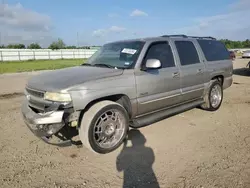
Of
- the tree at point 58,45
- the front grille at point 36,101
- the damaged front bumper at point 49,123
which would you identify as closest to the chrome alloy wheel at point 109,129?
the damaged front bumper at point 49,123

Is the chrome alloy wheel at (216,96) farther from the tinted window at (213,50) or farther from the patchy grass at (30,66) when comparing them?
the patchy grass at (30,66)

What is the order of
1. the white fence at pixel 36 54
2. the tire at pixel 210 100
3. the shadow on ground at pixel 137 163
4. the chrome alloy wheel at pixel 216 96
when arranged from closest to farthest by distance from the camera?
the shadow on ground at pixel 137 163 < the tire at pixel 210 100 < the chrome alloy wheel at pixel 216 96 < the white fence at pixel 36 54

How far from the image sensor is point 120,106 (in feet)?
12.5

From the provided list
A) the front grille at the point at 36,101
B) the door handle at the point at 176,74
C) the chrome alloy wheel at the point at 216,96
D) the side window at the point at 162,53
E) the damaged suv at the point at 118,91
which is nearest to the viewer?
the damaged suv at the point at 118,91

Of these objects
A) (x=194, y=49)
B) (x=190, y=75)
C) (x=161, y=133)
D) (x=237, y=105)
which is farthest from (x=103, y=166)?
(x=237, y=105)

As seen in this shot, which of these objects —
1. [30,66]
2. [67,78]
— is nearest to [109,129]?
[67,78]

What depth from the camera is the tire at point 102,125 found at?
3492 mm

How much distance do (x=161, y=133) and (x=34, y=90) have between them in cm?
247

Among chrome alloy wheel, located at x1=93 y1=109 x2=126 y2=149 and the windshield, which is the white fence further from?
chrome alloy wheel, located at x1=93 y1=109 x2=126 y2=149

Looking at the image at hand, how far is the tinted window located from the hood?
2.86m

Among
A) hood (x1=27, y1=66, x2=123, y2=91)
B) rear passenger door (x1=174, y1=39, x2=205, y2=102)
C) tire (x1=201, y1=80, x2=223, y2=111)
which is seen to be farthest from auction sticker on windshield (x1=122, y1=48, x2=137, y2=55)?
tire (x1=201, y1=80, x2=223, y2=111)

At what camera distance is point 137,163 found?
3375 millimetres

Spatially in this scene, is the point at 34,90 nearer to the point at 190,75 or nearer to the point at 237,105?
the point at 190,75

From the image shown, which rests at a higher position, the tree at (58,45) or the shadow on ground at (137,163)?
the tree at (58,45)
